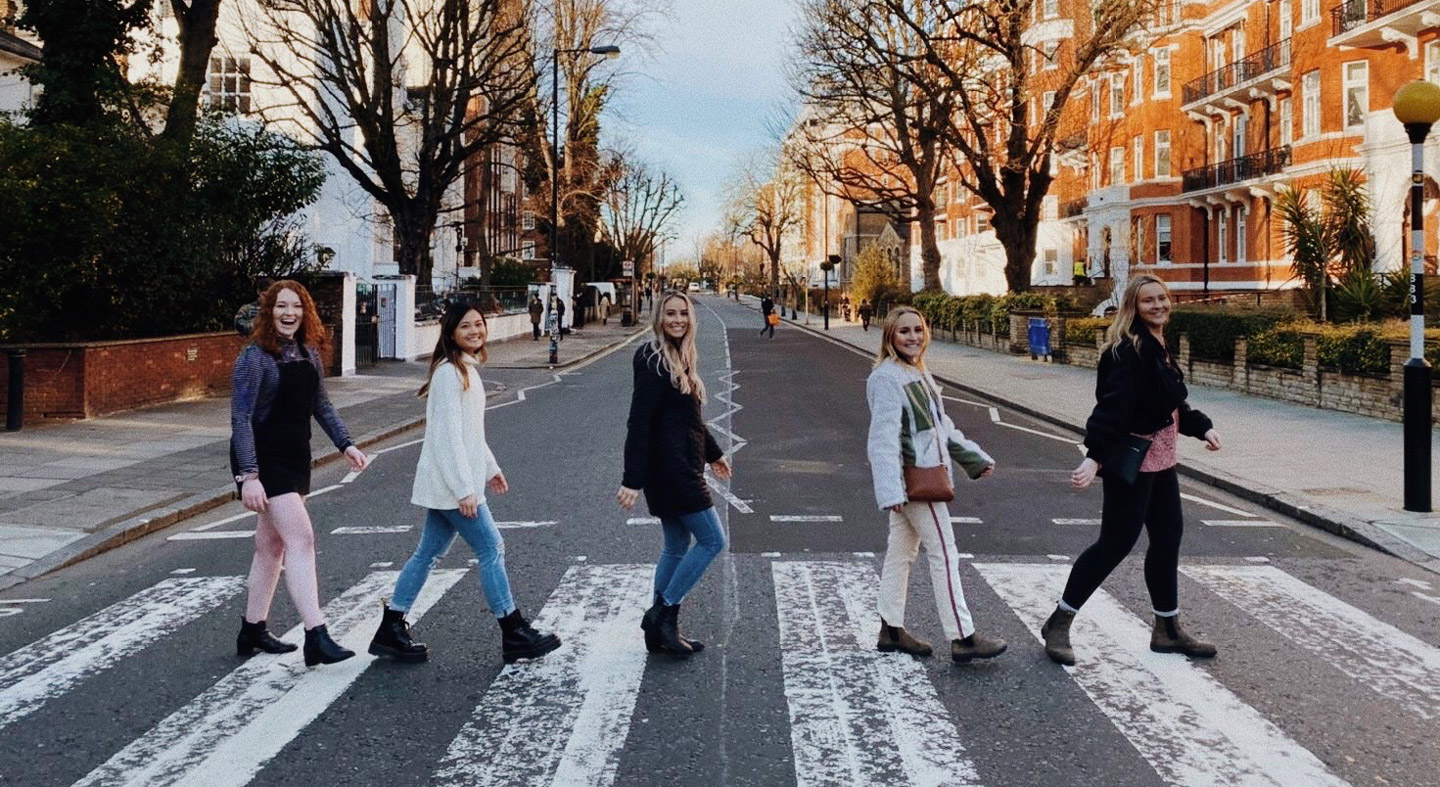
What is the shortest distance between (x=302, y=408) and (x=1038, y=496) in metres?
7.06

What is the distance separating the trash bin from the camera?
30500mm

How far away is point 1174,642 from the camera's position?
19.1ft

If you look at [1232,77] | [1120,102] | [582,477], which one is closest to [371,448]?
[582,477]

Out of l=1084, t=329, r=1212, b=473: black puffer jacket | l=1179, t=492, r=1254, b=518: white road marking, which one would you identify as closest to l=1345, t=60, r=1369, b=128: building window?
l=1179, t=492, r=1254, b=518: white road marking

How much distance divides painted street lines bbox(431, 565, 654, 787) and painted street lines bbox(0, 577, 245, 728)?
1953mm

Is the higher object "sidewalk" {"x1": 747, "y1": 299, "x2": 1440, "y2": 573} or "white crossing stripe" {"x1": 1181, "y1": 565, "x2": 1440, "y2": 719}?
"sidewalk" {"x1": 747, "y1": 299, "x2": 1440, "y2": 573}

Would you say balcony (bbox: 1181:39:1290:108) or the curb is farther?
balcony (bbox: 1181:39:1290:108)

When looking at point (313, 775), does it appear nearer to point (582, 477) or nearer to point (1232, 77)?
point (582, 477)

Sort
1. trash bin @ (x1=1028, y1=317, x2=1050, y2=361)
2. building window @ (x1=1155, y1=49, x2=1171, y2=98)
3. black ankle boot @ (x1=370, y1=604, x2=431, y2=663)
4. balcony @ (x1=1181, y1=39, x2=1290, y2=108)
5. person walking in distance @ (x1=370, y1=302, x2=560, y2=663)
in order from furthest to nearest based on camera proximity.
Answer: building window @ (x1=1155, y1=49, x2=1171, y2=98), balcony @ (x1=1181, y1=39, x2=1290, y2=108), trash bin @ (x1=1028, y1=317, x2=1050, y2=361), black ankle boot @ (x1=370, y1=604, x2=431, y2=663), person walking in distance @ (x1=370, y1=302, x2=560, y2=663)

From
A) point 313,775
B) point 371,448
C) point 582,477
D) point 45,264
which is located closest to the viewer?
point 313,775

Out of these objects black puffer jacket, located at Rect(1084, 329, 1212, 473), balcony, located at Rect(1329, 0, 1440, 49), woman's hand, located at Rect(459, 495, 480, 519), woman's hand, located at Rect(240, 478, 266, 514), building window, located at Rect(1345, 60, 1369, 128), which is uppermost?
balcony, located at Rect(1329, 0, 1440, 49)

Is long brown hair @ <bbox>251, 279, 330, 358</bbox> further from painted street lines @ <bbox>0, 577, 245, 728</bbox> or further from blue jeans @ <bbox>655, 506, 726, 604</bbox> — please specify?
blue jeans @ <bbox>655, 506, 726, 604</bbox>

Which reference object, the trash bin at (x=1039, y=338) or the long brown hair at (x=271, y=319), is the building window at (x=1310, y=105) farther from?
the long brown hair at (x=271, y=319)

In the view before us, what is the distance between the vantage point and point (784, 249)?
160750 mm
